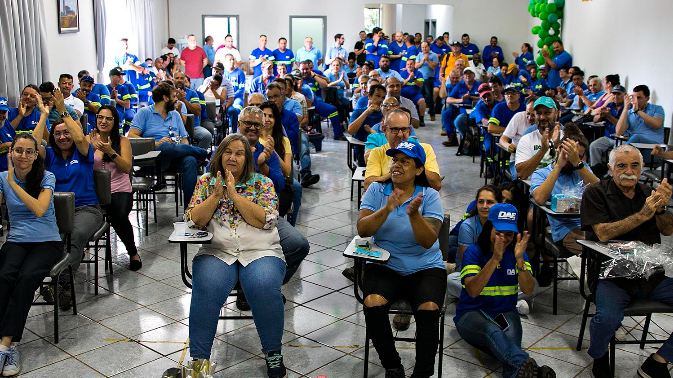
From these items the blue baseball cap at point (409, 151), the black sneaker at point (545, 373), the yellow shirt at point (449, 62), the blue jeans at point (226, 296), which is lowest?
the black sneaker at point (545, 373)

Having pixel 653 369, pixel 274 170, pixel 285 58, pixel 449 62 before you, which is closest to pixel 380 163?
pixel 274 170

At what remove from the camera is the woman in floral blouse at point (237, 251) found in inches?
145

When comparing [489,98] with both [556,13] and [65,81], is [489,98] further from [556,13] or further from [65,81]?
[556,13]

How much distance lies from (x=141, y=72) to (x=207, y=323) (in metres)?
10.3

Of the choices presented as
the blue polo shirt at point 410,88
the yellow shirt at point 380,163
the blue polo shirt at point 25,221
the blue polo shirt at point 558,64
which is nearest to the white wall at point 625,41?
the blue polo shirt at point 558,64

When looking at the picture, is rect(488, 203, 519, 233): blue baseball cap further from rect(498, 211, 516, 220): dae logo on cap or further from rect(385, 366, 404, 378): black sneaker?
rect(385, 366, 404, 378): black sneaker

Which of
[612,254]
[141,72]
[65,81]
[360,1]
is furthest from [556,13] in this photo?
[612,254]

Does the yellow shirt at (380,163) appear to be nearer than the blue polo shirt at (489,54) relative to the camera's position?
Yes

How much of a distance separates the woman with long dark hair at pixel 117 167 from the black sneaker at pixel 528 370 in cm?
310

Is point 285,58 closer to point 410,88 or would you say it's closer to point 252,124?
point 410,88

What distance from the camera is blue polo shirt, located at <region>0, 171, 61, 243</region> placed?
4211 millimetres

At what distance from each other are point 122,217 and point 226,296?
1.97 meters

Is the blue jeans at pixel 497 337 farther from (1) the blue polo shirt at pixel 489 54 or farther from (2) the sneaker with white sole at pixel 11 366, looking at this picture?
(1) the blue polo shirt at pixel 489 54

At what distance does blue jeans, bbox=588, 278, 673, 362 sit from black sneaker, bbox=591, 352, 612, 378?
0.14 feet
